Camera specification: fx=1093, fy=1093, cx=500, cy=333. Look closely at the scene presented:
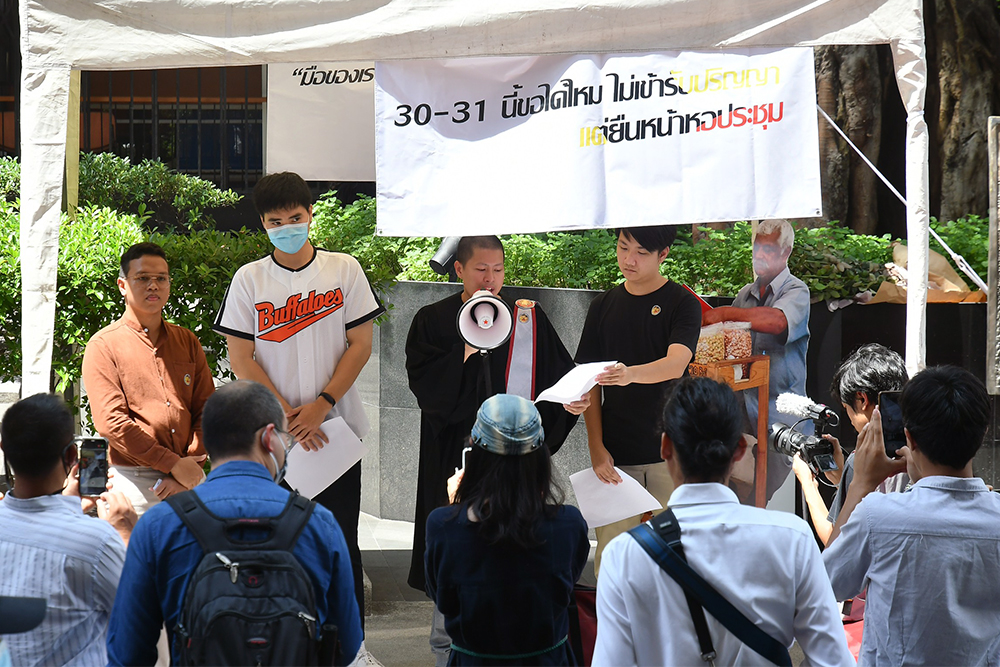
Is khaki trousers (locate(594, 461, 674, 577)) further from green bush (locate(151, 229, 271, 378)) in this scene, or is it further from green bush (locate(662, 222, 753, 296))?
green bush (locate(662, 222, 753, 296))

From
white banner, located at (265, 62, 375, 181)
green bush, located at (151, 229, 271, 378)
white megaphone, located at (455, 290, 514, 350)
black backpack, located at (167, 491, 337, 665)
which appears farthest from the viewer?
A: white banner, located at (265, 62, 375, 181)

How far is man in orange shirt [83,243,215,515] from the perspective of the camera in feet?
14.7

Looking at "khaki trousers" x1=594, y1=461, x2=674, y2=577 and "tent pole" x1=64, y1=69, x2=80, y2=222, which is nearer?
"tent pole" x1=64, y1=69, x2=80, y2=222

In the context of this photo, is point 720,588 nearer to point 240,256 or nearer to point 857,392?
point 857,392

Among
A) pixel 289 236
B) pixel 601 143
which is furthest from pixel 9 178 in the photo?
Result: pixel 601 143

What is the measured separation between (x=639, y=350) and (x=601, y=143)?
1138mm

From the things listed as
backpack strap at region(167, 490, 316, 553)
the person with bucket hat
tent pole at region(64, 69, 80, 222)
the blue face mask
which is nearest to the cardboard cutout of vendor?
the blue face mask

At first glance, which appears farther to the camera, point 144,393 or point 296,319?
point 296,319

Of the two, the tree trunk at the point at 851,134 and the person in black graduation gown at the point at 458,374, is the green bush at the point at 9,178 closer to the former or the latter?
the person in black graduation gown at the point at 458,374

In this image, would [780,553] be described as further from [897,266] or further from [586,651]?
[897,266]

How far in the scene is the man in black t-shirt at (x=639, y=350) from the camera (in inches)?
201

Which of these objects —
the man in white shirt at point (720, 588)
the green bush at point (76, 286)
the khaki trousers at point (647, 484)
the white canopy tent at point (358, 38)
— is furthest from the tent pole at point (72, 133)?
the man in white shirt at point (720, 588)

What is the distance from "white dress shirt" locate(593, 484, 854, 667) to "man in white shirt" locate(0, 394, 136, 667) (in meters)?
1.27

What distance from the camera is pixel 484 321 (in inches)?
192
